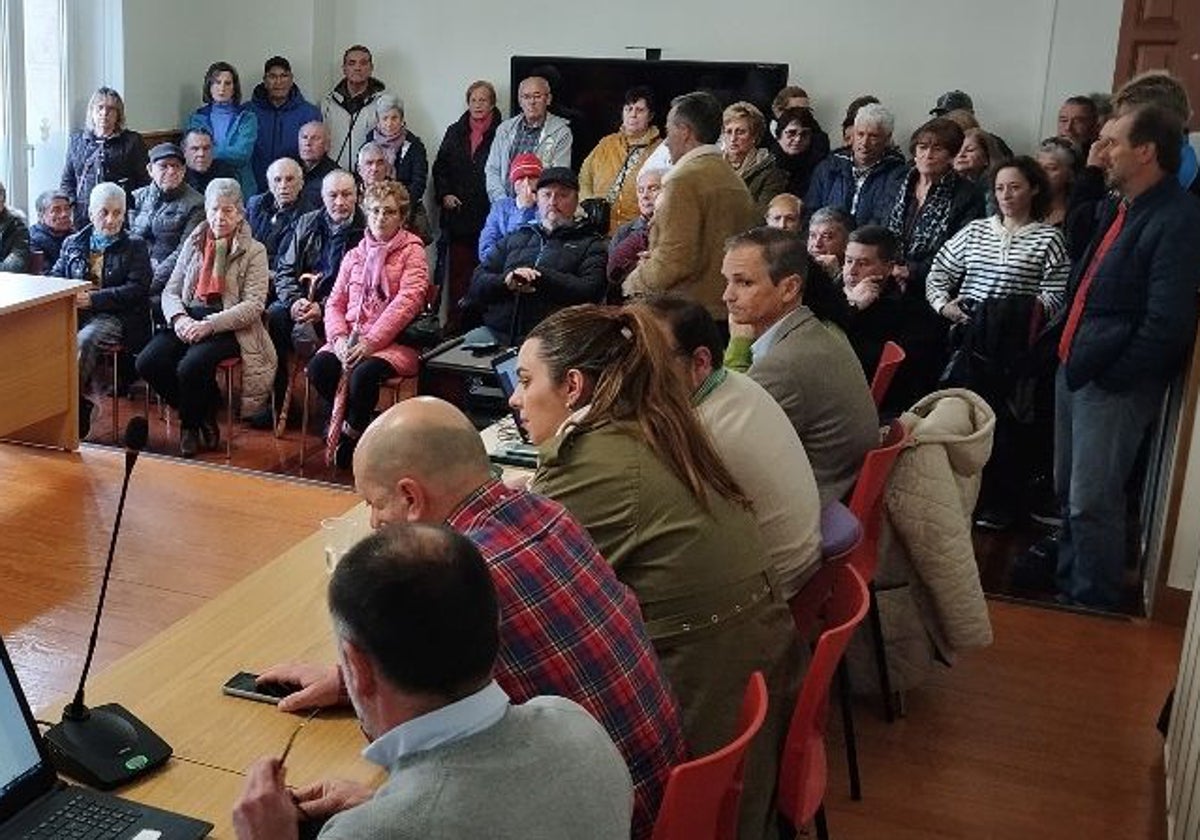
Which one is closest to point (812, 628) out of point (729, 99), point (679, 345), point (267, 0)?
point (679, 345)

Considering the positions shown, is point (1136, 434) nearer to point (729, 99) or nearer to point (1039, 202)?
point (1039, 202)

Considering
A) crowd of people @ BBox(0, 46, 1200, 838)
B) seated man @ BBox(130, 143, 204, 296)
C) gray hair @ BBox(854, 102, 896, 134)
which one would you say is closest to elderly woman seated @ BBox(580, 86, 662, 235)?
crowd of people @ BBox(0, 46, 1200, 838)

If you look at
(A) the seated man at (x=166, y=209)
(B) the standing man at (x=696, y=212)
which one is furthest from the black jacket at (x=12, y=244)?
(B) the standing man at (x=696, y=212)

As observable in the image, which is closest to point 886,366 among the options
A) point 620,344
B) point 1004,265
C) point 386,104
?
point 1004,265

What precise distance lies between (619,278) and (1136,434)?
219 centimetres

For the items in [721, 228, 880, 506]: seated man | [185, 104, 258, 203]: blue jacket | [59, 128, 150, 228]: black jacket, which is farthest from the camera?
[185, 104, 258, 203]: blue jacket

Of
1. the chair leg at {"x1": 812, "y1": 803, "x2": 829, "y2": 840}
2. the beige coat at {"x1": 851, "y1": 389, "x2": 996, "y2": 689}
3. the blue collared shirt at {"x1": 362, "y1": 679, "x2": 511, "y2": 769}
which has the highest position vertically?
the blue collared shirt at {"x1": 362, "y1": 679, "x2": 511, "y2": 769}

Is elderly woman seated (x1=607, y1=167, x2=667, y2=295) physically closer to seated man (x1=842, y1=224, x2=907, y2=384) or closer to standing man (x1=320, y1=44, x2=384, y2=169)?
seated man (x1=842, y1=224, x2=907, y2=384)

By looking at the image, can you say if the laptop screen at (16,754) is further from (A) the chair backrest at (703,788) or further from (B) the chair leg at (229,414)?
(B) the chair leg at (229,414)

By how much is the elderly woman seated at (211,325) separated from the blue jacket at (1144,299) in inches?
127

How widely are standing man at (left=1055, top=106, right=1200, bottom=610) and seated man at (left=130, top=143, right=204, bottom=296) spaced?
3.98 meters

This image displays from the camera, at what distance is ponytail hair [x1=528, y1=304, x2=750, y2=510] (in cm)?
218

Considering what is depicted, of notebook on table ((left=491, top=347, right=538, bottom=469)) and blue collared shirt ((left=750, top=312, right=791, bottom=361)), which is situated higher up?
blue collared shirt ((left=750, top=312, right=791, bottom=361))

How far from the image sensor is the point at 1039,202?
4.88 meters
